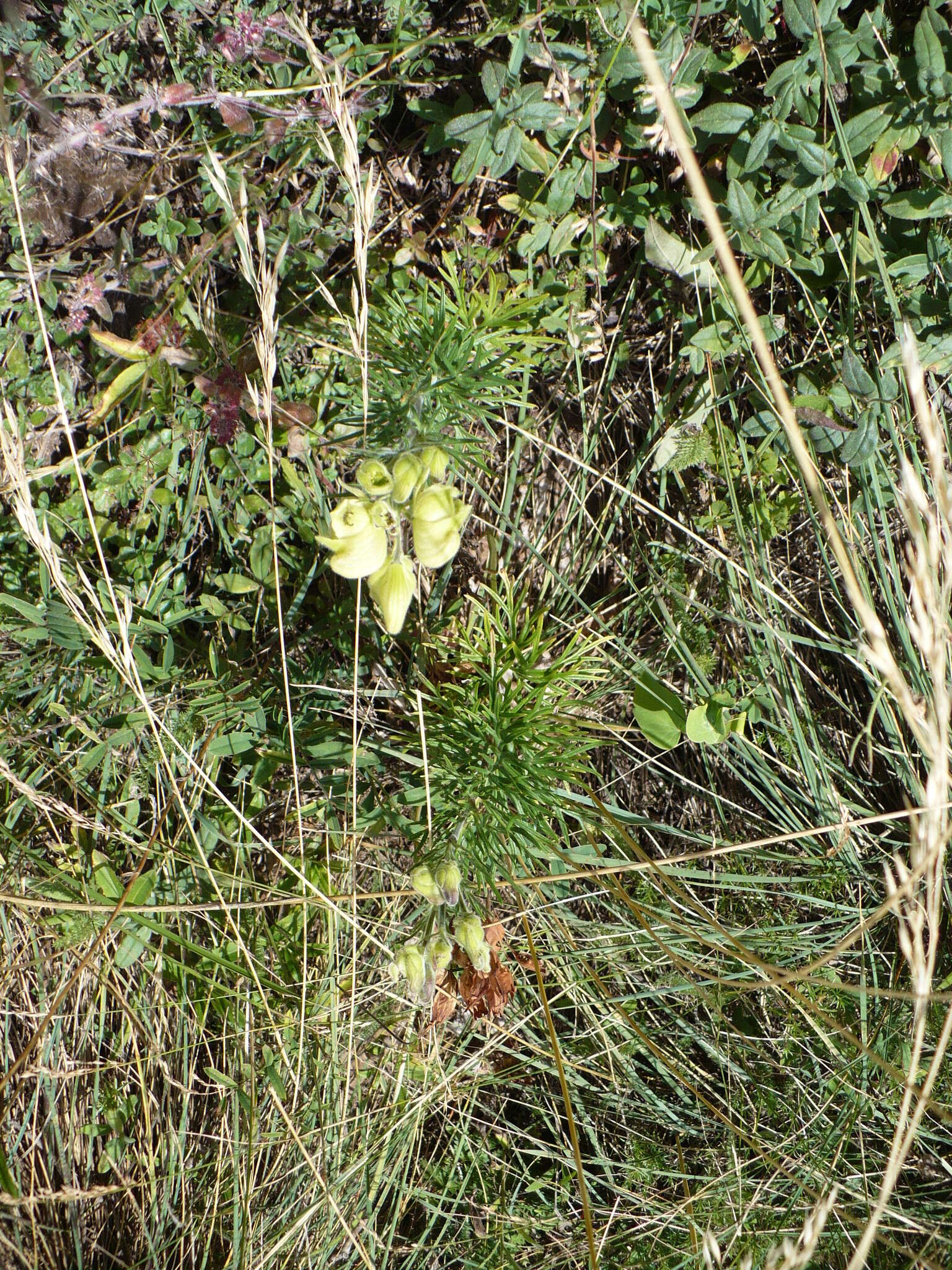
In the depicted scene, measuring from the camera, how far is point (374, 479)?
1265 mm

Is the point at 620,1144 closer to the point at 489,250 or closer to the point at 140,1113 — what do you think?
the point at 140,1113

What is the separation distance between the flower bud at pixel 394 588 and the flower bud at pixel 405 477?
0.31 feet

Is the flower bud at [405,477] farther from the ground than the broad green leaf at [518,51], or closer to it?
closer to it

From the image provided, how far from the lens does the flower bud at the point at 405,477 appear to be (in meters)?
1.21

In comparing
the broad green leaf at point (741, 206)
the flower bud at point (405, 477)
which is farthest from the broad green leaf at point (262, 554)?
the broad green leaf at point (741, 206)

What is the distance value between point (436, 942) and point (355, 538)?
69 centimetres

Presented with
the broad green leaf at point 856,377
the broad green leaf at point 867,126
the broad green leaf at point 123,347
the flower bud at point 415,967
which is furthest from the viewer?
the broad green leaf at point 123,347

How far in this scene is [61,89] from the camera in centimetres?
169

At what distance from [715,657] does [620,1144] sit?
113 centimetres

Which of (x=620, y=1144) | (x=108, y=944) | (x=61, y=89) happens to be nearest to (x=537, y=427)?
(x=61, y=89)

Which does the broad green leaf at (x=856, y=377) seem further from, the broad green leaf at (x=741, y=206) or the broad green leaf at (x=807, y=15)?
the broad green leaf at (x=807, y=15)

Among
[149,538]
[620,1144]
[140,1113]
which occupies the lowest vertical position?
[620,1144]

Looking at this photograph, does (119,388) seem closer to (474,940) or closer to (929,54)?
(474,940)

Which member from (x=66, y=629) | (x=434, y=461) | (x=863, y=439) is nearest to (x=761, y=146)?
(x=863, y=439)
